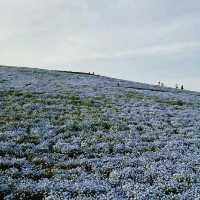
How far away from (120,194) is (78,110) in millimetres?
20662

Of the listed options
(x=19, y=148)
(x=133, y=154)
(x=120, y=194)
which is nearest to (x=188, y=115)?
(x=133, y=154)

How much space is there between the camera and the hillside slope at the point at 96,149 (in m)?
18.7

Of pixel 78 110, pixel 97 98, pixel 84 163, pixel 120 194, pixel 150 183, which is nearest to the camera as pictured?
pixel 120 194

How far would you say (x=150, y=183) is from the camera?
19703mm

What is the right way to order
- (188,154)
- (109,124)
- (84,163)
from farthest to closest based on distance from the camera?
1. (109,124)
2. (188,154)
3. (84,163)

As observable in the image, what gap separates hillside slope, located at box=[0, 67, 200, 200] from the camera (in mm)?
18703

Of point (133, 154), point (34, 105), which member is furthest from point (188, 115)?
point (133, 154)

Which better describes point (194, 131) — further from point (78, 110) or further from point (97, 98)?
point (97, 98)

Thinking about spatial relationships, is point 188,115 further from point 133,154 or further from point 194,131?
point 133,154

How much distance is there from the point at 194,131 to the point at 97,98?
654 inches

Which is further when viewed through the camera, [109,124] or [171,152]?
[109,124]

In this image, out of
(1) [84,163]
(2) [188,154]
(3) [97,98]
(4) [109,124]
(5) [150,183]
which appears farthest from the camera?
(3) [97,98]

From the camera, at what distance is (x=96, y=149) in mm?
25531

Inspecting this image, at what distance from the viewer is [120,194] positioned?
1816 centimetres
